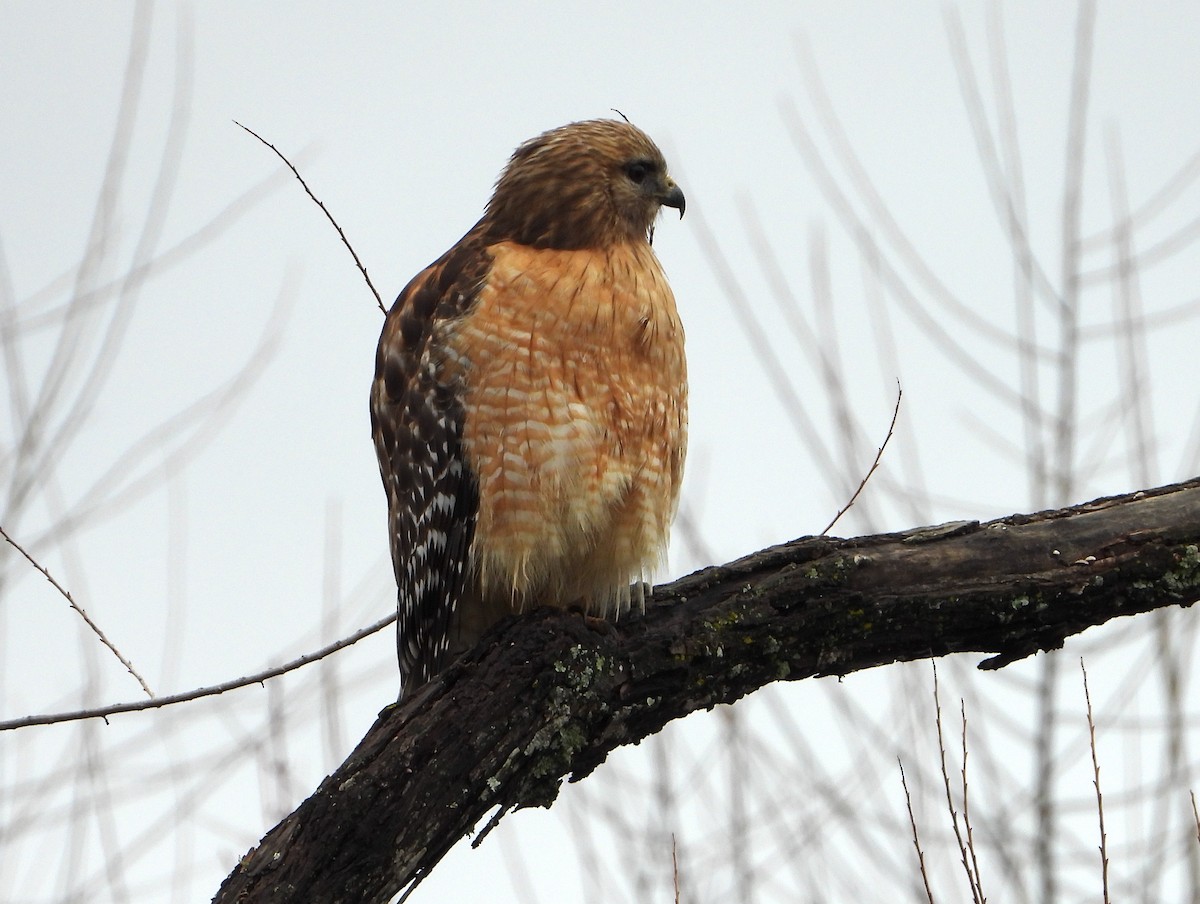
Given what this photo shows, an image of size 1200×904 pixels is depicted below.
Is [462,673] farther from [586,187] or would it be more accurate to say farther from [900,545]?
[586,187]

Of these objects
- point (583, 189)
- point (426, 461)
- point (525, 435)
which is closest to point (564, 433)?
point (525, 435)

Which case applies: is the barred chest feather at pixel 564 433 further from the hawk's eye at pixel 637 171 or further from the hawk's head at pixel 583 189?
the hawk's eye at pixel 637 171

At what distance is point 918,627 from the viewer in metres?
3.80

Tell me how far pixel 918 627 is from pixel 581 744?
98 cm

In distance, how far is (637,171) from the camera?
486 cm

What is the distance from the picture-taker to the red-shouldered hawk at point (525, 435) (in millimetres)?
4008

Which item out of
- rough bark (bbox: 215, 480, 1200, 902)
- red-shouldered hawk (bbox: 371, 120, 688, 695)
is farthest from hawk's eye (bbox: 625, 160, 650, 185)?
rough bark (bbox: 215, 480, 1200, 902)

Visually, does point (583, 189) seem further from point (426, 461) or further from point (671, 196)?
point (426, 461)

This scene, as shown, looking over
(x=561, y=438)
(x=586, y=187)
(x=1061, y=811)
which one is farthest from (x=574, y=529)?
(x=1061, y=811)

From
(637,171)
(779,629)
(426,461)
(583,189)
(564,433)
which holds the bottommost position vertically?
(779,629)

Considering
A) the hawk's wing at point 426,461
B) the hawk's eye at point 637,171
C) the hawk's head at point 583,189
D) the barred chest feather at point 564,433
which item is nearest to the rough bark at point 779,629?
the barred chest feather at point 564,433

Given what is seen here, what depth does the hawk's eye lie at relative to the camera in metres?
4.83

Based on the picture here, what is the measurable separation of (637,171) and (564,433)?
4.31ft

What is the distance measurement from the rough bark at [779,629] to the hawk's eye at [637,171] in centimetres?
160
